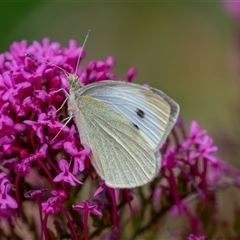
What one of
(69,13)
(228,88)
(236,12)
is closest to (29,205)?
(236,12)

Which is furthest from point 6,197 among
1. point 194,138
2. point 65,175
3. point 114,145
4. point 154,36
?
point 154,36

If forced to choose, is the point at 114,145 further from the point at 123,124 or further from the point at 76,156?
the point at 76,156

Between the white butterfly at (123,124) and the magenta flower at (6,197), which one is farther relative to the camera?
the white butterfly at (123,124)

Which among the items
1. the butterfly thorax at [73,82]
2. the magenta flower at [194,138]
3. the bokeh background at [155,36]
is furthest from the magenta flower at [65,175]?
the bokeh background at [155,36]

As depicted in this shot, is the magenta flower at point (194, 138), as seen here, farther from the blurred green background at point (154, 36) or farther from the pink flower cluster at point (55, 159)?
the blurred green background at point (154, 36)

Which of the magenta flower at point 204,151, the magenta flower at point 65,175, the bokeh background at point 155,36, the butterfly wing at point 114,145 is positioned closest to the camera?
the magenta flower at point 65,175

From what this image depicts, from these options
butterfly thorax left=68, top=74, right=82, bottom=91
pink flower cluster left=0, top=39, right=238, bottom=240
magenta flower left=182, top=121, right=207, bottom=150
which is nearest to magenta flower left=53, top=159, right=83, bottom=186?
pink flower cluster left=0, top=39, right=238, bottom=240

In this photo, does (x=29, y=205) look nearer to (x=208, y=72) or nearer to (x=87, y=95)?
(x=87, y=95)

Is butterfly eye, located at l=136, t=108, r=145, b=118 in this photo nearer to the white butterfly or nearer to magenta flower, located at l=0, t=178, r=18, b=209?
the white butterfly
